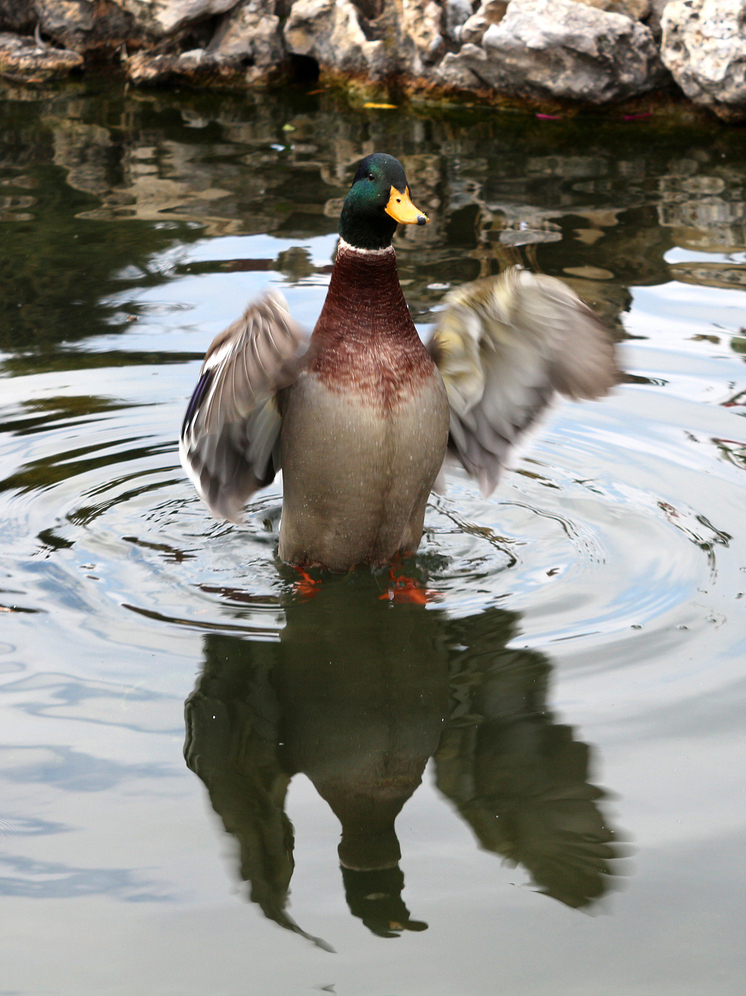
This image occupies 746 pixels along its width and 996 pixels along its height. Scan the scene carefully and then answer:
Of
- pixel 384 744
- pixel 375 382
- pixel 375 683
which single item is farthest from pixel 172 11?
pixel 384 744

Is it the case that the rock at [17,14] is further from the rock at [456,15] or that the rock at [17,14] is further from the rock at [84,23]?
the rock at [456,15]

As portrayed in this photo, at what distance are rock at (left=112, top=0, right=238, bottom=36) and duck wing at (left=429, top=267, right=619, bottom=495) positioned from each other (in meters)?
8.22

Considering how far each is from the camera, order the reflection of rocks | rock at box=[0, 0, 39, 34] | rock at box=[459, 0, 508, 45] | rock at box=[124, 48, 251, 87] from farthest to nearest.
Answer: rock at box=[0, 0, 39, 34], rock at box=[124, 48, 251, 87], rock at box=[459, 0, 508, 45], the reflection of rocks

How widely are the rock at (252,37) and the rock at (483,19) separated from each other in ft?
7.42

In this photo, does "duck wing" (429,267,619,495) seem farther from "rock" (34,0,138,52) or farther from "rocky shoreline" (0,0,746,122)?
"rock" (34,0,138,52)

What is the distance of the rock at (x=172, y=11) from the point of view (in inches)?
433

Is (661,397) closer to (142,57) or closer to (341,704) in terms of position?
(341,704)

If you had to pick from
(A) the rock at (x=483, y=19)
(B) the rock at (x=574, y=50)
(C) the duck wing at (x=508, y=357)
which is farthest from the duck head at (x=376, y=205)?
(A) the rock at (x=483, y=19)

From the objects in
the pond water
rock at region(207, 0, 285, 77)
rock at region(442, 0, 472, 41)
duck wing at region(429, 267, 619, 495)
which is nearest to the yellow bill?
duck wing at region(429, 267, 619, 495)

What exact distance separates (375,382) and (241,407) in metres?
0.56

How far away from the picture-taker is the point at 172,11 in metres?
11.0

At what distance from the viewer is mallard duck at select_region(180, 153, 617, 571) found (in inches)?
138

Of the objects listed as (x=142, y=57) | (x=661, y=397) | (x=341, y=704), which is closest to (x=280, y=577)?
(x=341, y=704)

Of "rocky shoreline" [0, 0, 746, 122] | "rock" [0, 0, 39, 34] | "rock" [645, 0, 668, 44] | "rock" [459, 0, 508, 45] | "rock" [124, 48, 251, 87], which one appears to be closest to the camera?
"rocky shoreline" [0, 0, 746, 122]
